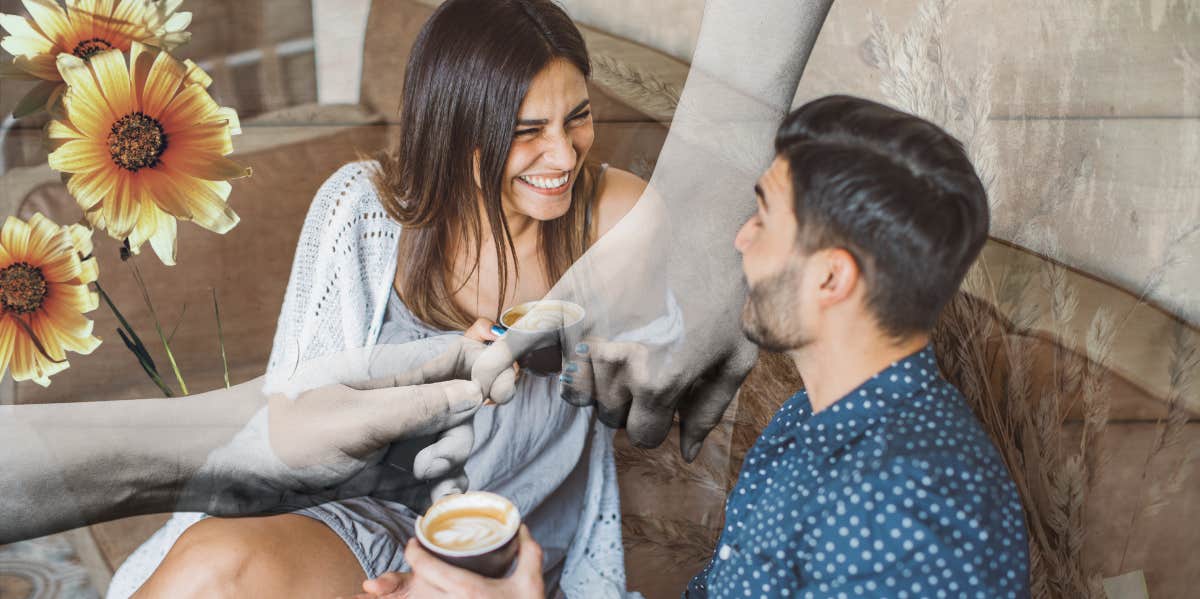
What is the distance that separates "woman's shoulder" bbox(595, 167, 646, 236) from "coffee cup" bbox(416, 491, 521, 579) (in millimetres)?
322

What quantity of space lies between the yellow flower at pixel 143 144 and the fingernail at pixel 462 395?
0.99ft

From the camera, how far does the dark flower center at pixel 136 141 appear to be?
0.88 m

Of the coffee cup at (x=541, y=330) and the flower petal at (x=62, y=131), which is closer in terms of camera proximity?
the flower petal at (x=62, y=131)

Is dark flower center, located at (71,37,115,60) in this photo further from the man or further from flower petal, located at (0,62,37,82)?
the man

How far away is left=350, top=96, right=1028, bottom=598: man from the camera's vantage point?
0.80 metres

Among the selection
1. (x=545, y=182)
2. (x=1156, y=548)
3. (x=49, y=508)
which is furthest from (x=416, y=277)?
(x=1156, y=548)

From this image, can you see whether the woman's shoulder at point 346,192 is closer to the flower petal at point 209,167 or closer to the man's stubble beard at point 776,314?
the flower petal at point 209,167

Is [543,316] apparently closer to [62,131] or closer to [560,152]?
[560,152]

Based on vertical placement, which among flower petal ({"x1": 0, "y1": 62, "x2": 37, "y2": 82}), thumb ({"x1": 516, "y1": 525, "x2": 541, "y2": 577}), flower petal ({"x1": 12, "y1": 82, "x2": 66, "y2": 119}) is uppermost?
flower petal ({"x1": 0, "y1": 62, "x2": 37, "y2": 82})

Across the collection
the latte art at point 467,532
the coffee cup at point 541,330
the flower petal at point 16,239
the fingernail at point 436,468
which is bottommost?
the latte art at point 467,532

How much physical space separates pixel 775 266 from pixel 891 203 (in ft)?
0.39

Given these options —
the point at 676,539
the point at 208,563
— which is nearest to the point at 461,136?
the point at 208,563

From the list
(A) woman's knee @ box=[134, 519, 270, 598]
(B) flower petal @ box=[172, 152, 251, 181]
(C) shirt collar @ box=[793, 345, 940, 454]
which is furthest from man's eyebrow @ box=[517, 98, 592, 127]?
(A) woman's knee @ box=[134, 519, 270, 598]

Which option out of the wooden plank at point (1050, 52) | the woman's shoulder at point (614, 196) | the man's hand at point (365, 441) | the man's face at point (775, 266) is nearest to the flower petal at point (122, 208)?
the man's hand at point (365, 441)
